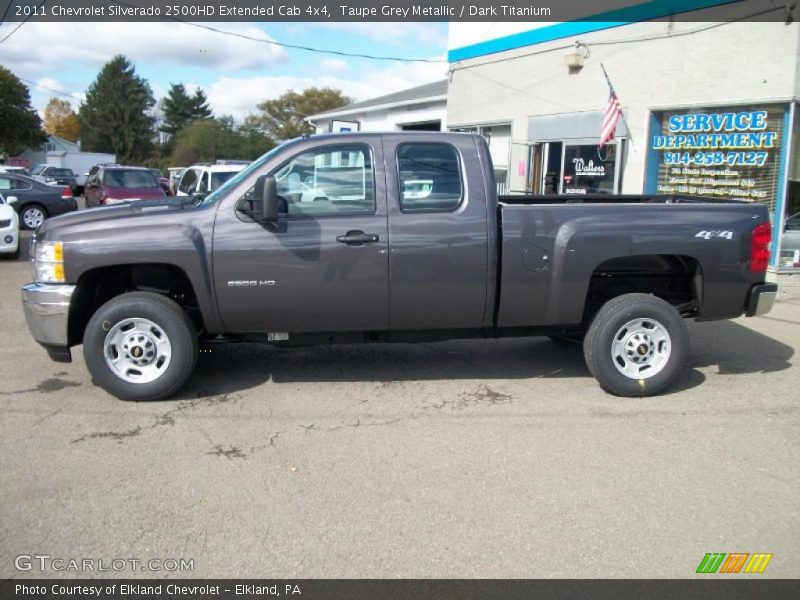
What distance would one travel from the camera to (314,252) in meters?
5.19

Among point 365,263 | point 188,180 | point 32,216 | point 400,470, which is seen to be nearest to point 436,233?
point 365,263

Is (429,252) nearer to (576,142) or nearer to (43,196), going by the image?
(576,142)

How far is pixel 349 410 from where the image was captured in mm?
5227

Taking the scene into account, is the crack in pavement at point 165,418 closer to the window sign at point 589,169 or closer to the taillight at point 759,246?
the taillight at point 759,246

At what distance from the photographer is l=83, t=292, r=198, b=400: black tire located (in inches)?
204

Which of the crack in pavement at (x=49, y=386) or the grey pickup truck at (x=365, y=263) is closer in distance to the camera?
the grey pickup truck at (x=365, y=263)

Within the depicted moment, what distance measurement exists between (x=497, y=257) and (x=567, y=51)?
33.5 feet

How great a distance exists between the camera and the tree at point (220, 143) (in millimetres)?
66938

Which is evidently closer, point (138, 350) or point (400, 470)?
point (400, 470)

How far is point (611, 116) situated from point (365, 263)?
9.03 m

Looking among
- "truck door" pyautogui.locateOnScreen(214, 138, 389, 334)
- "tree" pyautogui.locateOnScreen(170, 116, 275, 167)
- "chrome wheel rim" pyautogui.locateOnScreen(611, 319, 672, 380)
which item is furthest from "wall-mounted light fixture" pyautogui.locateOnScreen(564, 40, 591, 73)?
"tree" pyautogui.locateOnScreen(170, 116, 275, 167)

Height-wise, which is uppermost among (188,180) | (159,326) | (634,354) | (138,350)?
(188,180)

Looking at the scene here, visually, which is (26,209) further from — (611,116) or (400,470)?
(400,470)
